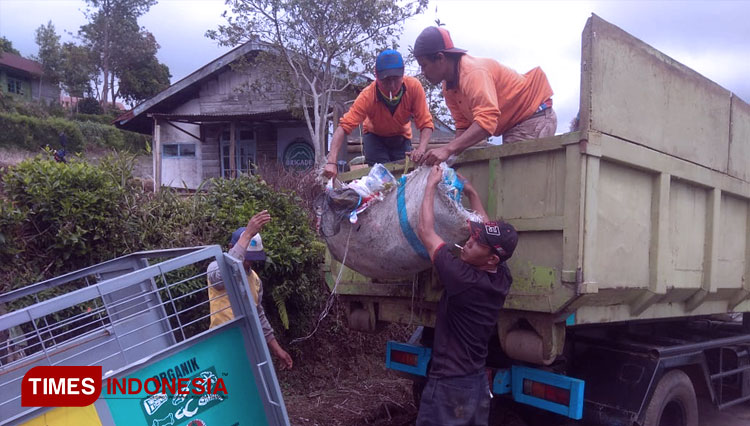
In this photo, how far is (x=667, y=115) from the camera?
3.32 meters

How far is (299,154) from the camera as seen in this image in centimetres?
1420

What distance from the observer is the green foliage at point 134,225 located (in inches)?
159

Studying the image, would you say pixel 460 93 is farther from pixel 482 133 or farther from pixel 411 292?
pixel 411 292

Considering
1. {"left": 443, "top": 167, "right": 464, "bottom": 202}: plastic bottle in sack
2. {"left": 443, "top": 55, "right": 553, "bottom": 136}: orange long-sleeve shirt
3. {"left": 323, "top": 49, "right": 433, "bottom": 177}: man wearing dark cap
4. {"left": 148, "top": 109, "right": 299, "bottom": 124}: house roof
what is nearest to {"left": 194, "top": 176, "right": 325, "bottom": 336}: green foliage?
{"left": 323, "top": 49, "right": 433, "bottom": 177}: man wearing dark cap

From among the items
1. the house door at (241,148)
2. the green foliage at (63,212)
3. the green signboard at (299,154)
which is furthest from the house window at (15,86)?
the green foliage at (63,212)

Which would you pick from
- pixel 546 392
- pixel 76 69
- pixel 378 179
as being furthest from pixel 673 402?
pixel 76 69

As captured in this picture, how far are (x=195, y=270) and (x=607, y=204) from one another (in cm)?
324

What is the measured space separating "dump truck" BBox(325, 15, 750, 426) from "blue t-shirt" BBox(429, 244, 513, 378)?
0.26m

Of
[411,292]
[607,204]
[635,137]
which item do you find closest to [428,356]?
[411,292]

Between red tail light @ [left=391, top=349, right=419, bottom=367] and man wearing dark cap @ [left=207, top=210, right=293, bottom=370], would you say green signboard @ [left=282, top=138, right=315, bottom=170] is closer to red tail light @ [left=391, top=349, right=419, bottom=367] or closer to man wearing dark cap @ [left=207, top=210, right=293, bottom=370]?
man wearing dark cap @ [left=207, top=210, right=293, bottom=370]

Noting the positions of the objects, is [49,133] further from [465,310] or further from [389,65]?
[465,310]

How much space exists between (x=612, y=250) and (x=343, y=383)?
3222 mm

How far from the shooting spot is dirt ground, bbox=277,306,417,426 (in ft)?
14.5

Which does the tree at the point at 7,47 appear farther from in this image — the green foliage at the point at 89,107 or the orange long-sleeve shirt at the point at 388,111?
the orange long-sleeve shirt at the point at 388,111
